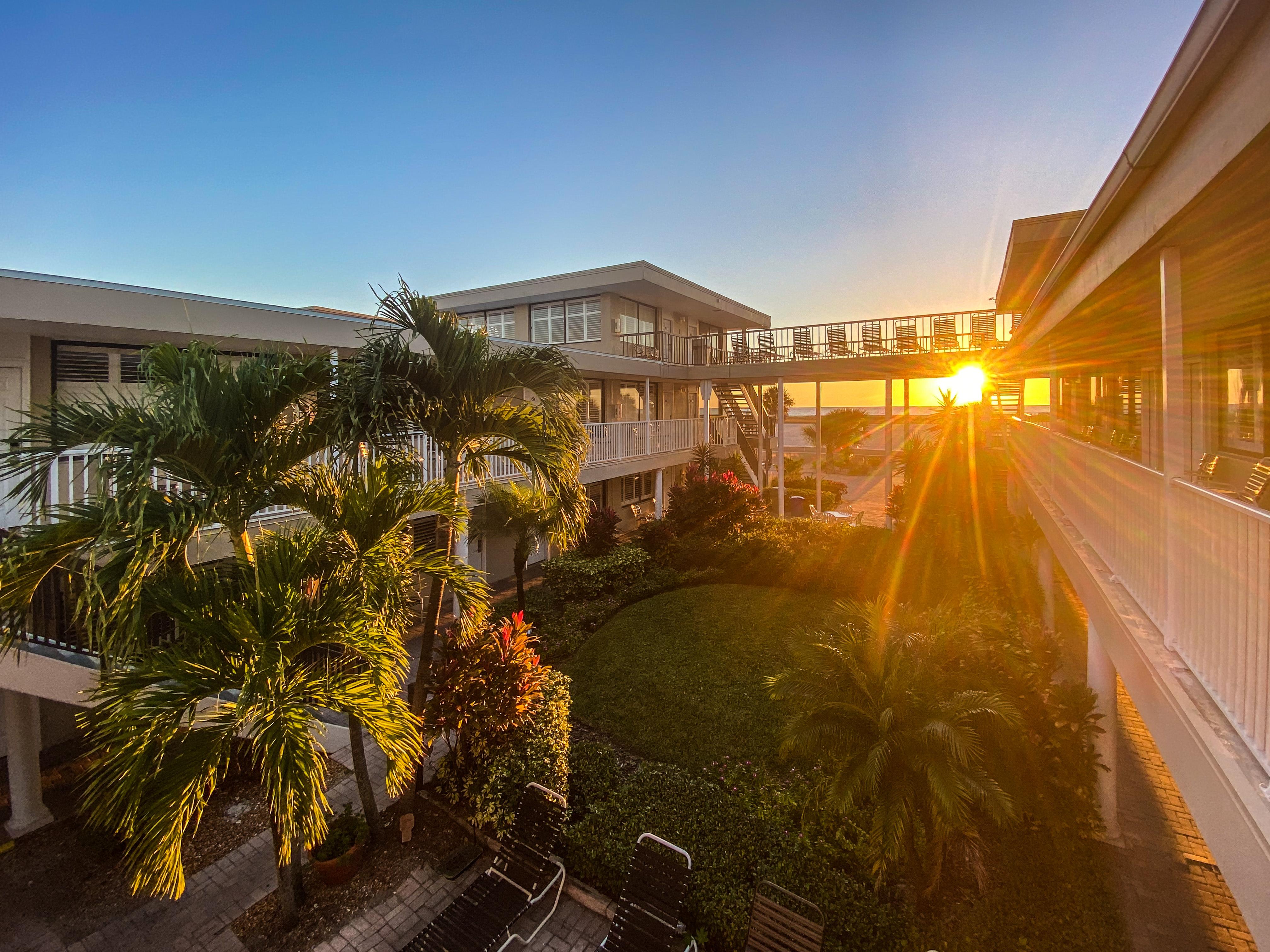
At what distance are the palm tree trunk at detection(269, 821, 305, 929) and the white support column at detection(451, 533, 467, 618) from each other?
8.43 feet

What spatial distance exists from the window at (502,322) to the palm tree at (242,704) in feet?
59.4

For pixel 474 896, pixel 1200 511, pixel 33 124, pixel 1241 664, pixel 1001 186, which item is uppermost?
pixel 33 124

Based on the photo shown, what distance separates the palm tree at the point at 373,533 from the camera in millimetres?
5645

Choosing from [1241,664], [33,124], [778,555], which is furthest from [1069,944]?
[33,124]

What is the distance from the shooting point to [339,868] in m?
5.99

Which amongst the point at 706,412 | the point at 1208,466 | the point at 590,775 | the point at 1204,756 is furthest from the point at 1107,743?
the point at 706,412

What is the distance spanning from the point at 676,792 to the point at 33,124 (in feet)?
45.3

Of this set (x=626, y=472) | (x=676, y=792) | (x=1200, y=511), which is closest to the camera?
(x=1200, y=511)

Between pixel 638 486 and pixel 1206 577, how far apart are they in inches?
798

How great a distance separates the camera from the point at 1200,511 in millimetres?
3160

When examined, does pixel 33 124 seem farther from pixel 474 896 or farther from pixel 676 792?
pixel 676 792

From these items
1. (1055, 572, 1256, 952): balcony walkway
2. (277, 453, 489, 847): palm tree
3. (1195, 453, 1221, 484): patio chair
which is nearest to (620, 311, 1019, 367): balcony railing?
(1195, 453, 1221, 484): patio chair

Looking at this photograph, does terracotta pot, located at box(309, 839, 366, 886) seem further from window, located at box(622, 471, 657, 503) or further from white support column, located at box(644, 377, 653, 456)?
window, located at box(622, 471, 657, 503)

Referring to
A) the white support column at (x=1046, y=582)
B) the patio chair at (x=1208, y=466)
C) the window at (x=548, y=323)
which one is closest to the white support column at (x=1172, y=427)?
the patio chair at (x=1208, y=466)
